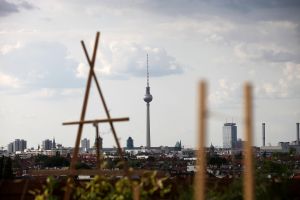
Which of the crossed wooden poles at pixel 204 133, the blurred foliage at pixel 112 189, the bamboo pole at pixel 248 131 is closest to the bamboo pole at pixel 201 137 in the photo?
the crossed wooden poles at pixel 204 133

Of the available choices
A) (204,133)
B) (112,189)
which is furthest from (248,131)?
(112,189)

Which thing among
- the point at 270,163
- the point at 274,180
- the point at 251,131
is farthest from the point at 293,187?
the point at 251,131

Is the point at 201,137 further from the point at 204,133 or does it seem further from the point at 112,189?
the point at 112,189

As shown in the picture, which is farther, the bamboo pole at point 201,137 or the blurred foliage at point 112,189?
the blurred foliage at point 112,189

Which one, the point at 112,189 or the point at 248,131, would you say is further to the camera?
the point at 112,189

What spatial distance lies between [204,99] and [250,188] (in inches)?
30.0

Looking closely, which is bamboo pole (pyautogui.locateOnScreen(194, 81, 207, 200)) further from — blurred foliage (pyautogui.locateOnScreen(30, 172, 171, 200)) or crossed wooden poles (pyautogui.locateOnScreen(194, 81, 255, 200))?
blurred foliage (pyautogui.locateOnScreen(30, 172, 171, 200))

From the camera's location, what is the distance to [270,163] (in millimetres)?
11883

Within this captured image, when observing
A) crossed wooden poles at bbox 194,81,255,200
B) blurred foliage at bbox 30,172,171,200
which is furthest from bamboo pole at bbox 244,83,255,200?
blurred foliage at bbox 30,172,171,200

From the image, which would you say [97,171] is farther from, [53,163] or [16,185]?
[53,163]

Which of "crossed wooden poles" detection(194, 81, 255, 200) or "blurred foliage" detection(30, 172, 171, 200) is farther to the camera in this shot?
"blurred foliage" detection(30, 172, 171, 200)

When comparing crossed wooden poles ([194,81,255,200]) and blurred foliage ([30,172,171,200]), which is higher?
crossed wooden poles ([194,81,255,200])

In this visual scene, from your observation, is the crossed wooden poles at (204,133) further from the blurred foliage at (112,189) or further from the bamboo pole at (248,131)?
the blurred foliage at (112,189)

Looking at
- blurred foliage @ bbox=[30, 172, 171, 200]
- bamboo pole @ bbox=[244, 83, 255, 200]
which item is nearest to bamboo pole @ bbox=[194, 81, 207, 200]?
bamboo pole @ bbox=[244, 83, 255, 200]
